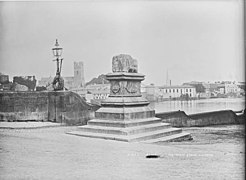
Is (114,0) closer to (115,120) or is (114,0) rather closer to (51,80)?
(51,80)

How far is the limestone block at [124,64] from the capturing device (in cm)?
521

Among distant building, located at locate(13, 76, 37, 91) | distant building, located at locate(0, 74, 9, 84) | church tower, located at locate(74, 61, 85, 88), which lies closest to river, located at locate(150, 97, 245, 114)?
church tower, located at locate(74, 61, 85, 88)

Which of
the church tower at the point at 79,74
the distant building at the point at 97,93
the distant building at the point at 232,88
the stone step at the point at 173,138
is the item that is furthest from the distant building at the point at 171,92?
the church tower at the point at 79,74

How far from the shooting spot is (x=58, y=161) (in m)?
4.32

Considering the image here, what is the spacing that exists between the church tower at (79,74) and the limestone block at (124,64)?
17.1 inches

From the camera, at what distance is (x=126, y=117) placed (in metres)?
5.95

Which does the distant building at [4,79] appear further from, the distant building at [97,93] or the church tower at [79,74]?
the distant building at [97,93]

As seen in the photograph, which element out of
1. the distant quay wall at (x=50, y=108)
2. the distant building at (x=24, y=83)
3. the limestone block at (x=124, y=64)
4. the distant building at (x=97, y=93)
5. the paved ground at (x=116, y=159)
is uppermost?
the limestone block at (x=124, y=64)

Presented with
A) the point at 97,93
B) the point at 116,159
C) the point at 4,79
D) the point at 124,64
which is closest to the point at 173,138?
the point at 124,64

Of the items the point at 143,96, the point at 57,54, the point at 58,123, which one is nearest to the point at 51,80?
the point at 57,54

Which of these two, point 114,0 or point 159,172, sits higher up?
point 114,0

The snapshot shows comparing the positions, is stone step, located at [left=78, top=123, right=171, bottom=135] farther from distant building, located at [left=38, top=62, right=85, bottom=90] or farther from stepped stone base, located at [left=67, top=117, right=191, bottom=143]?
distant building, located at [left=38, top=62, right=85, bottom=90]

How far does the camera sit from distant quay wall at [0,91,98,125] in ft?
17.8

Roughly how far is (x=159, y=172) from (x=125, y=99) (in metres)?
2.17
